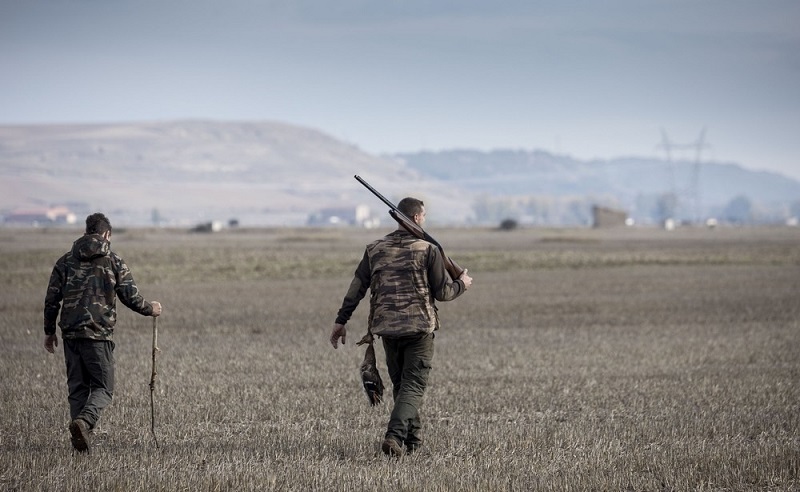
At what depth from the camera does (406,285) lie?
9.81 m

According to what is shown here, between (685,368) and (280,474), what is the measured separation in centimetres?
1012

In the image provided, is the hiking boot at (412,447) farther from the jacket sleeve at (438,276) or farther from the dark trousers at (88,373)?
the dark trousers at (88,373)

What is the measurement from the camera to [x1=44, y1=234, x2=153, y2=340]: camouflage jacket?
390 inches

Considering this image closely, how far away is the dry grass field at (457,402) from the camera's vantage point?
9.14 m

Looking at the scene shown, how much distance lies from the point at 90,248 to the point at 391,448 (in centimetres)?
323

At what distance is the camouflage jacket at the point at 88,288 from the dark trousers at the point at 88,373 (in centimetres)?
12

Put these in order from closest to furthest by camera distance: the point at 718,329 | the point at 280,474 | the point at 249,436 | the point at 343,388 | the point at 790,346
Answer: the point at 280,474 → the point at 249,436 → the point at 343,388 → the point at 790,346 → the point at 718,329

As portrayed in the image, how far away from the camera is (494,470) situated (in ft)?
30.5

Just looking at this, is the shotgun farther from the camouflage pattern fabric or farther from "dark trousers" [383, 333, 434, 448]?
"dark trousers" [383, 333, 434, 448]

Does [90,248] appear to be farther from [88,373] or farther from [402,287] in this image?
[402,287]

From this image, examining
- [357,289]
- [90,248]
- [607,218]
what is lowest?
[357,289]

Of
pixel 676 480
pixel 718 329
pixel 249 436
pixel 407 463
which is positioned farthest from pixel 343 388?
pixel 718 329

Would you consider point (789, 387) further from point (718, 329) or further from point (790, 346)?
point (718, 329)

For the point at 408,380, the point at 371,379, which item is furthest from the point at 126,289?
the point at 408,380
